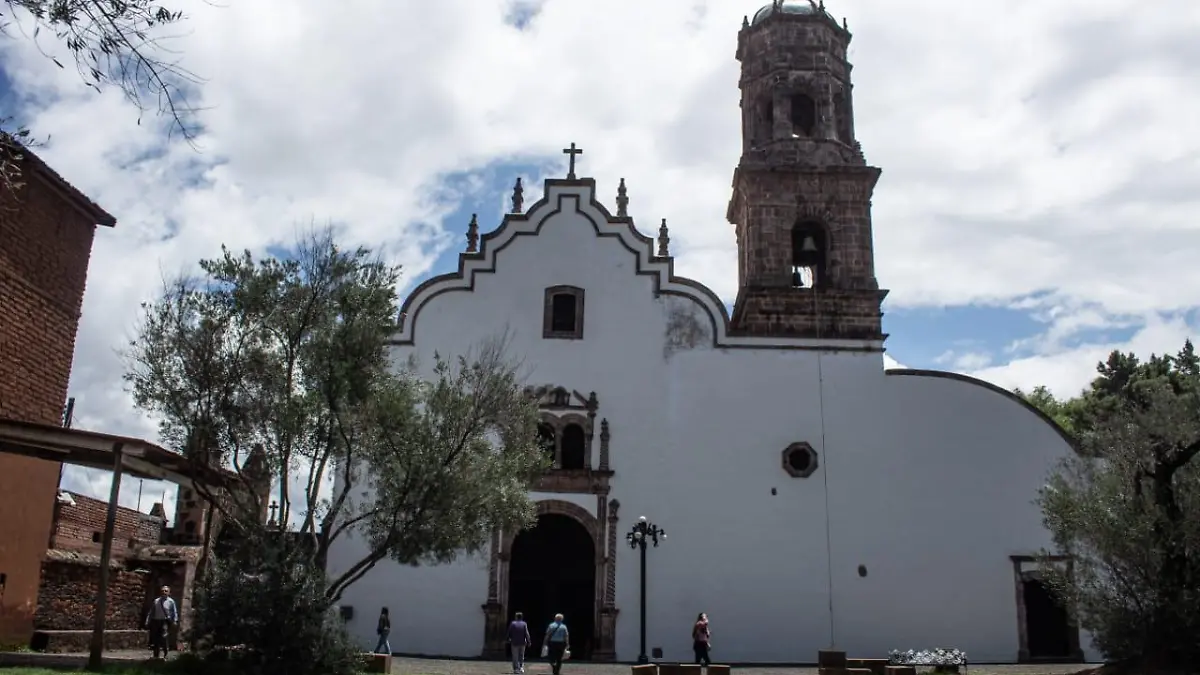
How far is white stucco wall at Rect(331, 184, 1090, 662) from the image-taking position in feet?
68.8

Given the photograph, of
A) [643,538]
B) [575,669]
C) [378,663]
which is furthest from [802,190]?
[378,663]

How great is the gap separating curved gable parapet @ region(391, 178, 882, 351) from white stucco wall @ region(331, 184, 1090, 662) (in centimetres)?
6

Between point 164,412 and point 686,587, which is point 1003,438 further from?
point 164,412

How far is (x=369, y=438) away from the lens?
13.8 m

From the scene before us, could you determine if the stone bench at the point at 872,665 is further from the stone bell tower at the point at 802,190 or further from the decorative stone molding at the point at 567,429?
the stone bell tower at the point at 802,190

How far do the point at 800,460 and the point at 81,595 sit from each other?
1440 cm

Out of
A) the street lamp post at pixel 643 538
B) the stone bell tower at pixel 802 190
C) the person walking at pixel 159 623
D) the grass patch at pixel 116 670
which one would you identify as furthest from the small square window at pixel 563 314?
the grass patch at pixel 116 670

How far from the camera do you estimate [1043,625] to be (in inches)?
836

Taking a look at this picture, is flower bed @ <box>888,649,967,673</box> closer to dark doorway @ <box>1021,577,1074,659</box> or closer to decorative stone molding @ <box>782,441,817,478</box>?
dark doorway @ <box>1021,577,1074,659</box>

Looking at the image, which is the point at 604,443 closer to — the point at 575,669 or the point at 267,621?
the point at 575,669

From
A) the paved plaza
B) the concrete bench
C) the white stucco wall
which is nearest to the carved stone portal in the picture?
the white stucco wall

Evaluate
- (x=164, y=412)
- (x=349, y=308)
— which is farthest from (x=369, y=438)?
(x=164, y=412)

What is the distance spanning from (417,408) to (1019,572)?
1426 centimetres

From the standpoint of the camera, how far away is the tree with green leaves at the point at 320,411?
13.4m
